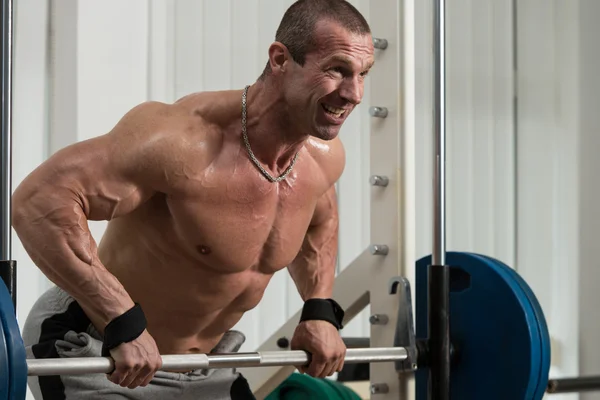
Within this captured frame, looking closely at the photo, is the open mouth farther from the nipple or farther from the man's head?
the nipple

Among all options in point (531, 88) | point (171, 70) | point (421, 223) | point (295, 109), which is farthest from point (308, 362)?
point (531, 88)

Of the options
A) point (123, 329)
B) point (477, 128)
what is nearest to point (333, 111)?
point (123, 329)

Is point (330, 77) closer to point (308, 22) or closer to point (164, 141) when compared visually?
point (308, 22)

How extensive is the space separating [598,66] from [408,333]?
212cm

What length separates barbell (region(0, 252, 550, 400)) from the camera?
92.6 inches

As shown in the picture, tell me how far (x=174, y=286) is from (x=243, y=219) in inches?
9.5

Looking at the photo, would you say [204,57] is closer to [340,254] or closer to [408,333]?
[340,254]

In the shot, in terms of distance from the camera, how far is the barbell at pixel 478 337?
92.6 inches

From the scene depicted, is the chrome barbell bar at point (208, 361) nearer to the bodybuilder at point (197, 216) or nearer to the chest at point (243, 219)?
the bodybuilder at point (197, 216)

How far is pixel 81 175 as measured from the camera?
1936 mm

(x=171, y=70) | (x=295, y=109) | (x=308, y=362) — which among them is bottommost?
(x=308, y=362)

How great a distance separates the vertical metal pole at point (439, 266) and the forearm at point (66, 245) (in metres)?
0.81

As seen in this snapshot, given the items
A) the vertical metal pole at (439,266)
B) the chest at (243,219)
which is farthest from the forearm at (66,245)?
the vertical metal pole at (439,266)

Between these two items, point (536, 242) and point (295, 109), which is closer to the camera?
point (295, 109)
